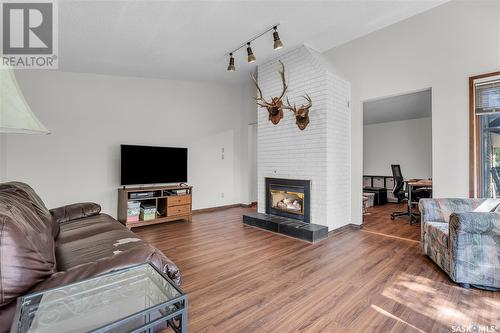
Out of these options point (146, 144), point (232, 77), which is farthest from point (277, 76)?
point (146, 144)

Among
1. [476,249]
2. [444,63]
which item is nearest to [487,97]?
[444,63]

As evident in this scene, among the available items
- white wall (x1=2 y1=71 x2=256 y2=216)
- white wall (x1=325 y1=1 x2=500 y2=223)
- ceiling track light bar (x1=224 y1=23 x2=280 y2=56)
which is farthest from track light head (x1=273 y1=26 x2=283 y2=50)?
white wall (x1=2 y1=71 x2=256 y2=216)

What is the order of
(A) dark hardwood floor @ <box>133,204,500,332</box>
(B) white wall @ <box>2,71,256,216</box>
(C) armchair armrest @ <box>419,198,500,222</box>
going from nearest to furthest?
1. (A) dark hardwood floor @ <box>133,204,500,332</box>
2. (C) armchair armrest @ <box>419,198,500,222</box>
3. (B) white wall @ <box>2,71,256,216</box>

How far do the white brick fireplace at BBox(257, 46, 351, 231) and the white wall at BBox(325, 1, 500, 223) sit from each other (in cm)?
73

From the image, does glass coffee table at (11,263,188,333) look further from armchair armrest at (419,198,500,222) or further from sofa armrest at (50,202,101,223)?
armchair armrest at (419,198,500,222)

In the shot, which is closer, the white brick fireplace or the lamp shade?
the lamp shade

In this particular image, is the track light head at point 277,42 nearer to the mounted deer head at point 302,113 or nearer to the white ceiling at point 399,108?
the mounted deer head at point 302,113

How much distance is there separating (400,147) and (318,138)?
15.6 feet

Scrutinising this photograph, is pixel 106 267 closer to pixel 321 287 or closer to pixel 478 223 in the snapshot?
pixel 321 287

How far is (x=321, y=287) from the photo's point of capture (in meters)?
2.19

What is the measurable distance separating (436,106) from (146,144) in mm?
4891

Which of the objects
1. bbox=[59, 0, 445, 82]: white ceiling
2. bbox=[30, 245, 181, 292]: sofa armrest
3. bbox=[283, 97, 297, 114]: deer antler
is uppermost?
bbox=[59, 0, 445, 82]: white ceiling

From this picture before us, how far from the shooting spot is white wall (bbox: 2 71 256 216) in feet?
12.7

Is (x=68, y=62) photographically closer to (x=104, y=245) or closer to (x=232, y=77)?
(x=232, y=77)
